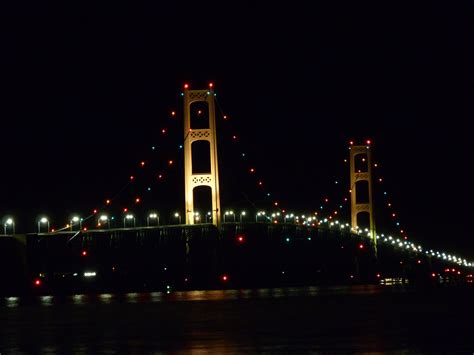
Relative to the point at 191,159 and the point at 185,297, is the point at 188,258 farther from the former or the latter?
the point at 185,297

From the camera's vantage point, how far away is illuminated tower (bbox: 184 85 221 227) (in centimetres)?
5012

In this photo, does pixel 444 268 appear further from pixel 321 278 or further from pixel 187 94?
pixel 187 94

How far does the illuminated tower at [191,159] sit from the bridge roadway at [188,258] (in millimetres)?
983

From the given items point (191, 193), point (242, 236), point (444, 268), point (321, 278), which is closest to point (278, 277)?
point (321, 278)

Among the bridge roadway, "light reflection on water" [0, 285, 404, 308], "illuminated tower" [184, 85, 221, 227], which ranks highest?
"illuminated tower" [184, 85, 221, 227]

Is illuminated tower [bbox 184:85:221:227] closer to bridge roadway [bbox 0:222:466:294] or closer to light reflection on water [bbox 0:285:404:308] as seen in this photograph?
bridge roadway [bbox 0:222:466:294]

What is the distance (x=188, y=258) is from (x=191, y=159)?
4.59 meters

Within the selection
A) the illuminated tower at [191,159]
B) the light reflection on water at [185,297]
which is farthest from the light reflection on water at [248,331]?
the illuminated tower at [191,159]

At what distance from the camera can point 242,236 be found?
53.8m

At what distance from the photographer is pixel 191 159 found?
172 feet

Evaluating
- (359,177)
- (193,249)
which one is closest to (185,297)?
(193,249)

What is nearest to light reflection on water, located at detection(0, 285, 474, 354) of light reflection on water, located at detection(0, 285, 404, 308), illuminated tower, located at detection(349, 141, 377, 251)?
light reflection on water, located at detection(0, 285, 404, 308)

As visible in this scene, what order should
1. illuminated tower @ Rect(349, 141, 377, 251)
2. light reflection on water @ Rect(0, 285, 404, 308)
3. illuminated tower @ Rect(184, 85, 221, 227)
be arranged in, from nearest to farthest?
light reflection on water @ Rect(0, 285, 404, 308)
illuminated tower @ Rect(184, 85, 221, 227)
illuminated tower @ Rect(349, 141, 377, 251)

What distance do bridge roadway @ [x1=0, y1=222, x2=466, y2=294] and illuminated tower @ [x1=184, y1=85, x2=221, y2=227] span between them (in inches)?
38.7
